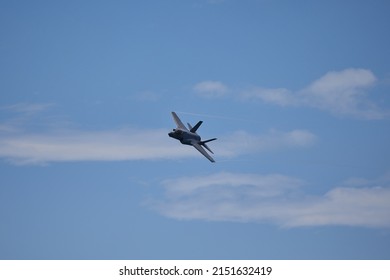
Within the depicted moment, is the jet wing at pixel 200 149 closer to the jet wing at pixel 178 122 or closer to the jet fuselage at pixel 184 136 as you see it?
the jet fuselage at pixel 184 136

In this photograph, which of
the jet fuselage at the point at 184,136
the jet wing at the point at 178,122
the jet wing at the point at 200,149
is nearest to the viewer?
the jet fuselage at the point at 184,136

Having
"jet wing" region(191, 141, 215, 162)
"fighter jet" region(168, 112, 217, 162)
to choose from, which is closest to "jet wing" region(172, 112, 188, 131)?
"fighter jet" region(168, 112, 217, 162)

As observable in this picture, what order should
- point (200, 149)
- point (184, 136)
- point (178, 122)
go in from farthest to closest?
point (178, 122)
point (200, 149)
point (184, 136)

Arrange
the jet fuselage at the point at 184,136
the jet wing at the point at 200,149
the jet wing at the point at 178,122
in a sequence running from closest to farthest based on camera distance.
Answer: the jet fuselage at the point at 184,136 < the jet wing at the point at 200,149 < the jet wing at the point at 178,122

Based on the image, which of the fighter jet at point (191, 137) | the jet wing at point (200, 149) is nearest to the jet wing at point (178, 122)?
the fighter jet at point (191, 137)

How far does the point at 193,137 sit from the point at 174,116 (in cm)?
1425

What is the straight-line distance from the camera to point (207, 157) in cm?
17925

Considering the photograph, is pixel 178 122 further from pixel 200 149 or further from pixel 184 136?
pixel 200 149

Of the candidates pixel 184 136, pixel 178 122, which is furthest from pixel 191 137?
pixel 178 122

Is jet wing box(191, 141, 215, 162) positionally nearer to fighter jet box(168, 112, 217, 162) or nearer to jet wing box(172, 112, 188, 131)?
fighter jet box(168, 112, 217, 162)

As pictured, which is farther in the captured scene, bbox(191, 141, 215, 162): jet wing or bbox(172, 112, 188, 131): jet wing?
bbox(172, 112, 188, 131): jet wing

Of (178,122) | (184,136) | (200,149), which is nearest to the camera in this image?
(184,136)
